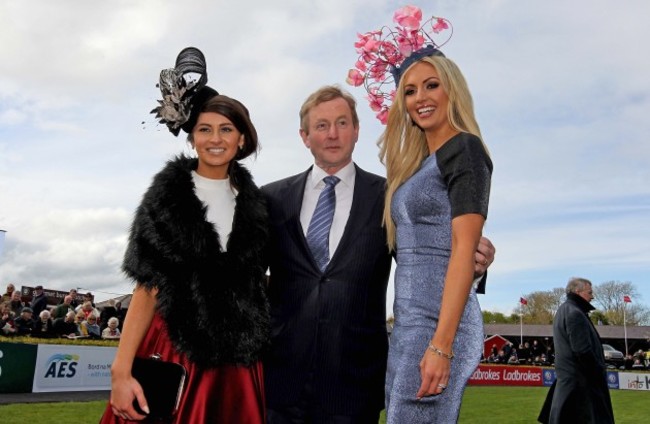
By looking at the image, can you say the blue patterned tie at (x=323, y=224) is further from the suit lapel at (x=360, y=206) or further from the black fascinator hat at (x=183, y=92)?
the black fascinator hat at (x=183, y=92)

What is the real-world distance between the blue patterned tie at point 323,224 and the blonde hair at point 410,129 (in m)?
0.50

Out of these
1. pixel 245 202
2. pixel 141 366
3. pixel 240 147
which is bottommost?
pixel 141 366

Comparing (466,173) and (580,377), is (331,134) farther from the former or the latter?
(580,377)

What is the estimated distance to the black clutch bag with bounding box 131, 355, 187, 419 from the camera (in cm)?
321

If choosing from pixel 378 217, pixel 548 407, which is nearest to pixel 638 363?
pixel 548 407

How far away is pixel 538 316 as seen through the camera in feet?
302

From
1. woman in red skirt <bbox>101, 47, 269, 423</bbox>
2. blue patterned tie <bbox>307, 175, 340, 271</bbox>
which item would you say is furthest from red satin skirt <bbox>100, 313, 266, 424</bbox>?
blue patterned tie <bbox>307, 175, 340, 271</bbox>

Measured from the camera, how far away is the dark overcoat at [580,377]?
27.7 feet

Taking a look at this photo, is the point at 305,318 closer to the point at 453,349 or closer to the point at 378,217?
the point at 378,217

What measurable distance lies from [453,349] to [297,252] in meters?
1.16

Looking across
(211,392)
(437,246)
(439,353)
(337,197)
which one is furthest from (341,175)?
(439,353)

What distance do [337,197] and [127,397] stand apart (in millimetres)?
1488

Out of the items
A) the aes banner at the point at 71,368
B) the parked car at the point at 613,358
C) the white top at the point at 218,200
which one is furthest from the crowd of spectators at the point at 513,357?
the white top at the point at 218,200

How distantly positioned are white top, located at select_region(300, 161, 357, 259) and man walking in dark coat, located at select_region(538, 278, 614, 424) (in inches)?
231
